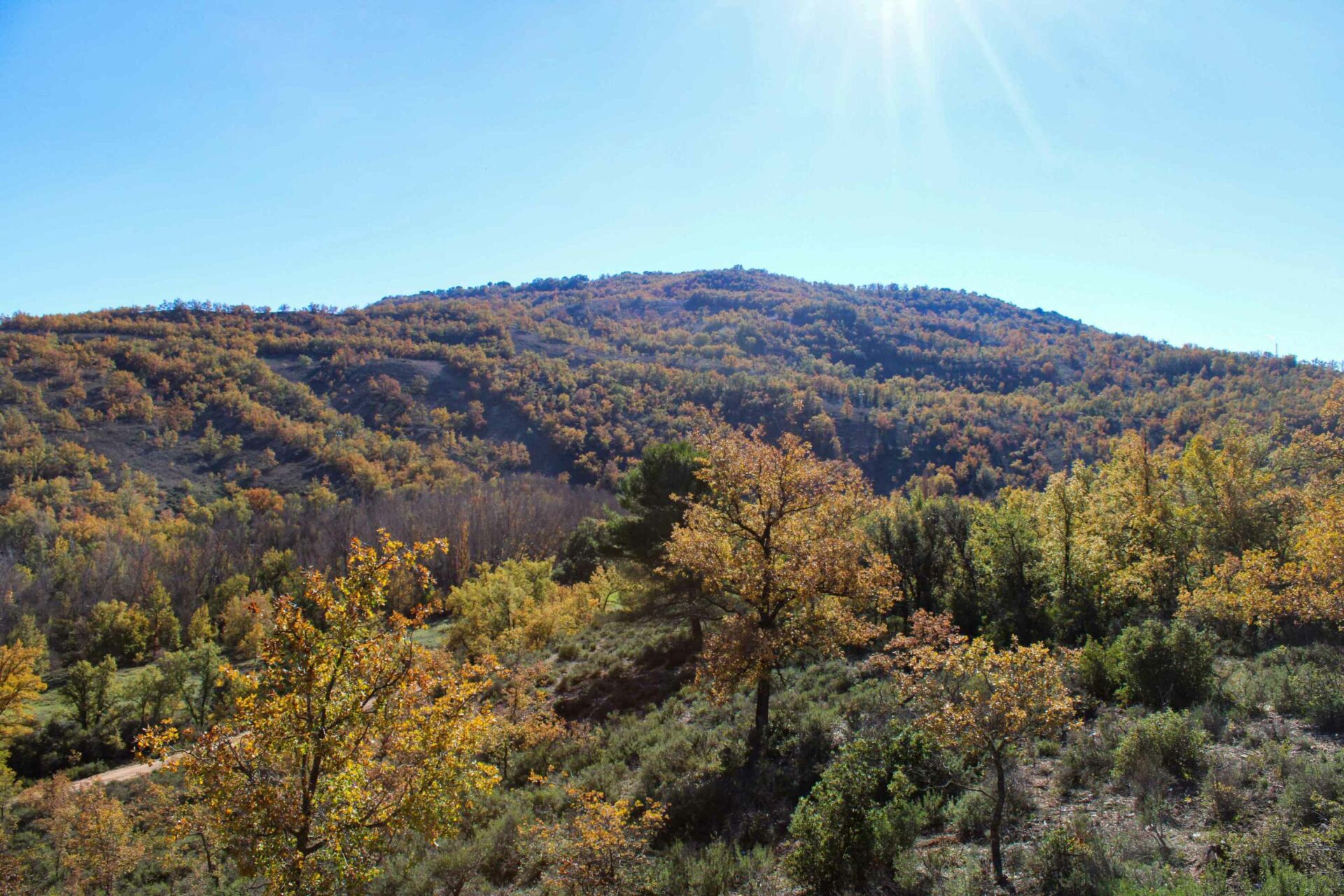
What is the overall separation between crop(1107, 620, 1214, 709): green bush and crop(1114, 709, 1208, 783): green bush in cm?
270

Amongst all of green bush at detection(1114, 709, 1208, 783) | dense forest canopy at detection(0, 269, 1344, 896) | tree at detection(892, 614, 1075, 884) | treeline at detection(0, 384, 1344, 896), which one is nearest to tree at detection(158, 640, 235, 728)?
dense forest canopy at detection(0, 269, 1344, 896)

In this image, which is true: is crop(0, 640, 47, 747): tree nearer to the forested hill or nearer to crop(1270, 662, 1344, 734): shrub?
crop(1270, 662, 1344, 734): shrub

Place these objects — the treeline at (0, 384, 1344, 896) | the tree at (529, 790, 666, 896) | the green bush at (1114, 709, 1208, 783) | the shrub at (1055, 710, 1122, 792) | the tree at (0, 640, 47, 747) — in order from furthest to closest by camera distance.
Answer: the tree at (0, 640, 47, 747)
the shrub at (1055, 710, 1122, 792)
the green bush at (1114, 709, 1208, 783)
the tree at (529, 790, 666, 896)
the treeline at (0, 384, 1344, 896)

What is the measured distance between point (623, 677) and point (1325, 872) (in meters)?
20.7

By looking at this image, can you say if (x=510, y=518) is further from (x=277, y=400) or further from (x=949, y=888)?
(x=277, y=400)

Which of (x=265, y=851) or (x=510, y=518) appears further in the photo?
(x=510, y=518)

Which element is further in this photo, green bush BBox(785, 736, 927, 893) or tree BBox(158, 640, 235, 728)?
tree BBox(158, 640, 235, 728)

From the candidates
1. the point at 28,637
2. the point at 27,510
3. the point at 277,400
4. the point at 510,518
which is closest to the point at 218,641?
the point at 28,637

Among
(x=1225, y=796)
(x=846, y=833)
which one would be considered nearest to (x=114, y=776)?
(x=846, y=833)

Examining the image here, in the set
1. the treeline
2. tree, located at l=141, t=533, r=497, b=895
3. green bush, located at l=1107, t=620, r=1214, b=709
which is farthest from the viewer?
green bush, located at l=1107, t=620, r=1214, b=709

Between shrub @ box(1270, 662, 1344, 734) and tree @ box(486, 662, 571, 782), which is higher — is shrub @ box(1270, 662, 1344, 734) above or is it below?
above

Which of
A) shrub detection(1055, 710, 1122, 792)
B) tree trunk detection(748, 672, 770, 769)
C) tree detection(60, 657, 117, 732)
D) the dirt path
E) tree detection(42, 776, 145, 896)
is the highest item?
shrub detection(1055, 710, 1122, 792)

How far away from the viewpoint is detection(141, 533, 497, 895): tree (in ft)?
24.8

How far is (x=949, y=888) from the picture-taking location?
8.54 meters
